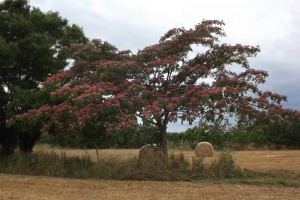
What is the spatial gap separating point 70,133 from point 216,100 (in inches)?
191

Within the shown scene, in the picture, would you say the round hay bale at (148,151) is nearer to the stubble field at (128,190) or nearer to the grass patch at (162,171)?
the grass patch at (162,171)

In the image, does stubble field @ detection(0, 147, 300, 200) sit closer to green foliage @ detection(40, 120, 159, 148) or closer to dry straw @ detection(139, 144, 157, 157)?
dry straw @ detection(139, 144, 157, 157)

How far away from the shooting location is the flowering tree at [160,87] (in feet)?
46.2

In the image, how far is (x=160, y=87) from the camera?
15883 millimetres

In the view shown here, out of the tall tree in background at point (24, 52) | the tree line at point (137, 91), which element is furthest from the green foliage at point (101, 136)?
the tall tree in background at point (24, 52)

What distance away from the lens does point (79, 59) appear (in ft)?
53.9

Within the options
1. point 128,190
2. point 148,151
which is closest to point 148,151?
point 148,151

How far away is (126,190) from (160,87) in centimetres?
495

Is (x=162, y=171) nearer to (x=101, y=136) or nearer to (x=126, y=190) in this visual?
(x=126, y=190)

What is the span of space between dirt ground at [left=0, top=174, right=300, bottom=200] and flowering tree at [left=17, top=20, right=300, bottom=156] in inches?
71.3

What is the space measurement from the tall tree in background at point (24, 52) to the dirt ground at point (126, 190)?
5.20m

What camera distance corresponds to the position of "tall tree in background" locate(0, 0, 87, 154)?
1811cm

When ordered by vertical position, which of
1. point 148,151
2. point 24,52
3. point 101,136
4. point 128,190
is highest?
point 24,52

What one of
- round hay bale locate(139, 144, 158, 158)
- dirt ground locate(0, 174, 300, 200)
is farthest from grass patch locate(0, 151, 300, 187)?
dirt ground locate(0, 174, 300, 200)
